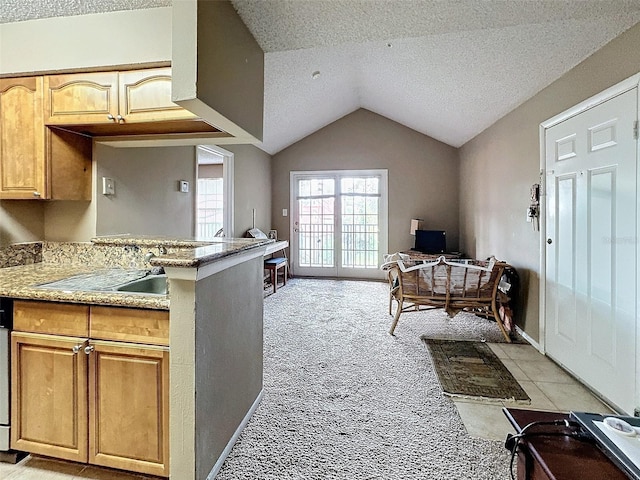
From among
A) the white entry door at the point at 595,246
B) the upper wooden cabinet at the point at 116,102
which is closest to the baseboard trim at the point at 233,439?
the upper wooden cabinet at the point at 116,102

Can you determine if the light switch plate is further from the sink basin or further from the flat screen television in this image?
the flat screen television

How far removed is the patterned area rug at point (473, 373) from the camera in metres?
2.20

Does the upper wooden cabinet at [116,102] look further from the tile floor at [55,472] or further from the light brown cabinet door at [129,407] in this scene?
the tile floor at [55,472]

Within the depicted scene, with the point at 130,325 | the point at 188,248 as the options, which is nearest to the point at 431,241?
the point at 188,248

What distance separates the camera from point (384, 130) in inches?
241

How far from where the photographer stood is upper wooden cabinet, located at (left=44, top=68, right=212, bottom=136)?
1729 millimetres

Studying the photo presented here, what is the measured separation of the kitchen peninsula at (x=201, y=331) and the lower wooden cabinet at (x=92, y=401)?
0.07m

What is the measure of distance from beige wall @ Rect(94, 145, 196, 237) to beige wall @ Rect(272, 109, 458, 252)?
320 centimetres

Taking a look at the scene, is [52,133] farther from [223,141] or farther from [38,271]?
[223,141]

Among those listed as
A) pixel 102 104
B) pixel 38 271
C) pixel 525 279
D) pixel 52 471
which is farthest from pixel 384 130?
pixel 52 471

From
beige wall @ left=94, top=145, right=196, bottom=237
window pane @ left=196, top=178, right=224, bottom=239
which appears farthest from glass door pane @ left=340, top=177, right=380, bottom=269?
beige wall @ left=94, top=145, right=196, bottom=237

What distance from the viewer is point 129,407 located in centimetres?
141

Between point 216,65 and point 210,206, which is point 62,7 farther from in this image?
point 210,206

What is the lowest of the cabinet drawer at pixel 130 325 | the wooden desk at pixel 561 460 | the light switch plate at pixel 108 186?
the wooden desk at pixel 561 460
